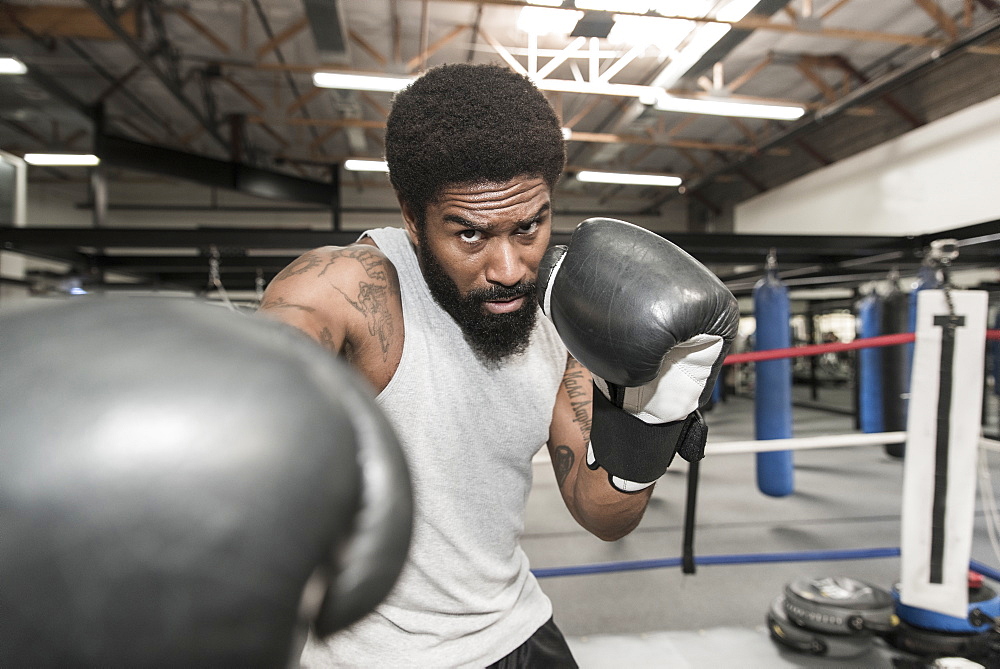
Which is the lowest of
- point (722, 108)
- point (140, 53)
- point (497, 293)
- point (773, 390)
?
point (773, 390)

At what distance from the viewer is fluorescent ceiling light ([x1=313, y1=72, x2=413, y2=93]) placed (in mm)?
5559

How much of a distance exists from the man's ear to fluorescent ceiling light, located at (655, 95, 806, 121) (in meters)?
5.75

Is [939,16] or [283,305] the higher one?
→ [939,16]

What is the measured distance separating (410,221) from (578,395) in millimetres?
464

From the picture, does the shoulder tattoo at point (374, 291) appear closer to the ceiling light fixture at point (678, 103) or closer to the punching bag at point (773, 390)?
the punching bag at point (773, 390)

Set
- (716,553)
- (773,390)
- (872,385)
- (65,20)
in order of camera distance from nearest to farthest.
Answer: (716,553)
(773,390)
(872,385)
(65,20)

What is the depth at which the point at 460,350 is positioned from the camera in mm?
1086

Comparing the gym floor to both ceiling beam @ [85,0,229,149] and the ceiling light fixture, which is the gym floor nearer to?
the ceiling light fixture

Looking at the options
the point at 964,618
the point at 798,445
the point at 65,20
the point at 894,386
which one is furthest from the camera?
the point at 65,20

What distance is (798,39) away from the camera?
6.95 meters

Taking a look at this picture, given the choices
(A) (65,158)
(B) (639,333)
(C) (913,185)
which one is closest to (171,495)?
(B) (639,333)

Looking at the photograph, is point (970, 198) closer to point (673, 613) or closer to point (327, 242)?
point (673, 613)

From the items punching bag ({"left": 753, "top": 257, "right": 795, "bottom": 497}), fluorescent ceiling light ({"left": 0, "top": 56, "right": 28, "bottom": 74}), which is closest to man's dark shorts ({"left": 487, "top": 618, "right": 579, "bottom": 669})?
punching bag ({"left": 753, "top": 257, "right": 795, "bottom": 497})

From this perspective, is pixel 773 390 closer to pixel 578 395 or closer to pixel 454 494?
pixel 578 395
